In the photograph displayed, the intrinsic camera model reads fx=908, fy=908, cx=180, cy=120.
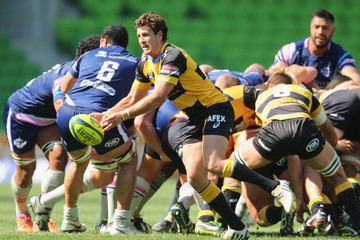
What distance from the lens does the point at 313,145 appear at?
27.3 feet

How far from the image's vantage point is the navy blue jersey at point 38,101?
9352mm

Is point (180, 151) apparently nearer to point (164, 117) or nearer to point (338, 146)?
point (164, 117)

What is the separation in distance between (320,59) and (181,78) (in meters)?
3.90

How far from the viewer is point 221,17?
25594 millimetres

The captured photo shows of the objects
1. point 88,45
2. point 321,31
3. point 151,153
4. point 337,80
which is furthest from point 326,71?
point 88,45

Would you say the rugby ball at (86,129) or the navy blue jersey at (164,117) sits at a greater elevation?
the rugby ball at (86,129)

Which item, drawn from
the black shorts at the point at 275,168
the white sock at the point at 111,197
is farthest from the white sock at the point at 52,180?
the black shorts at the point at 275,168

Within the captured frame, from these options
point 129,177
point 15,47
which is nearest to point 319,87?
point 129,177

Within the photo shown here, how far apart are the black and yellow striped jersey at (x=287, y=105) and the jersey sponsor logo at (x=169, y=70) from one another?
1.34m

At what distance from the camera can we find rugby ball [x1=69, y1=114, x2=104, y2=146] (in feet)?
25.1

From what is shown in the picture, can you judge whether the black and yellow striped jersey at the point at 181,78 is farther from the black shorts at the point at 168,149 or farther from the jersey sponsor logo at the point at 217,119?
the black shorts at the point at 168,149

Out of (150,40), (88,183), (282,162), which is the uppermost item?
(150,40)

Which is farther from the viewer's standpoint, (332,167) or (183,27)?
(183,27)

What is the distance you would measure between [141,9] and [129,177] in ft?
55.3
